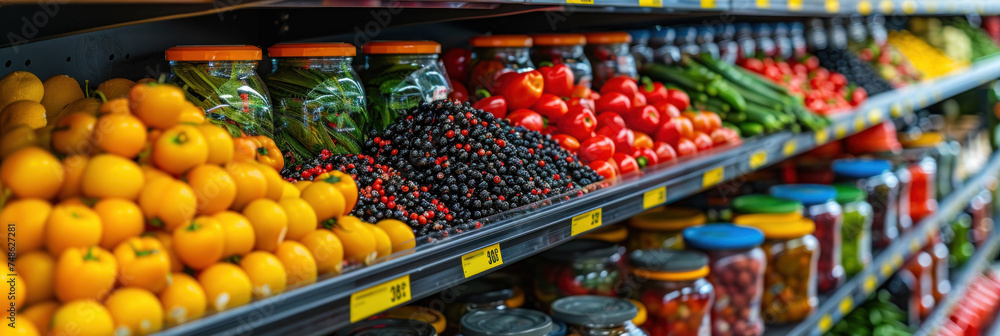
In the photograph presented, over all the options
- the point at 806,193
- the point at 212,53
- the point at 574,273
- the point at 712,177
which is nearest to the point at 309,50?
the point at 212,53

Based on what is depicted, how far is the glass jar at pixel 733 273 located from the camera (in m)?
2.08

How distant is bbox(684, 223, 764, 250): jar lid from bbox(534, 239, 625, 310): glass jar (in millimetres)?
306

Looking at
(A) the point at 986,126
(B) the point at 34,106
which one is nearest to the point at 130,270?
(B) the point at 34,106

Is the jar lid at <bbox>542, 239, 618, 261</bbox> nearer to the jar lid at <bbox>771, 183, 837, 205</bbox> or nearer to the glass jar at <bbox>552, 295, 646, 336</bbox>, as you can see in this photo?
the glass jar at <bbox>552, 295, 646, 336</bbox>

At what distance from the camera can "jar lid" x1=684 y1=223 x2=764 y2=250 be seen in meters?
2.06

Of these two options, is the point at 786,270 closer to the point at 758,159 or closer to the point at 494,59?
the point at 758,159

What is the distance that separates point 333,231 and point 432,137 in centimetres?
35

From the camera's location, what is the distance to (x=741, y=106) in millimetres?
2438

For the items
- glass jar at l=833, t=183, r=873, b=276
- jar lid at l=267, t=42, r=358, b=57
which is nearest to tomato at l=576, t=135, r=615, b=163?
jar lid at l=267, t=42, r=358, b=57

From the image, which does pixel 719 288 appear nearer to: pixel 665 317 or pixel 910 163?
pixel 665 317

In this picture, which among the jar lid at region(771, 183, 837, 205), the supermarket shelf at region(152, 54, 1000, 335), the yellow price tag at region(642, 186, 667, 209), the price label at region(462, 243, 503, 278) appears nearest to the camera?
the supermarket shelf at region(152, 54, 1000, 335)

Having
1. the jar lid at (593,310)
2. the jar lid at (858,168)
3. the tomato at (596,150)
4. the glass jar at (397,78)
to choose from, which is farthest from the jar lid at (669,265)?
the jar lid at (858,168)

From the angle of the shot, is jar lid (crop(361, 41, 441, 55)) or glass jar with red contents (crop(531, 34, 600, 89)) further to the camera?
glass jar with red contents (crop(531, 34, 600, 89))

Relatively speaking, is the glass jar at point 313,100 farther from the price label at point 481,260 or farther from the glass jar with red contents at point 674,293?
the glass jar with red contents at point 674,293
